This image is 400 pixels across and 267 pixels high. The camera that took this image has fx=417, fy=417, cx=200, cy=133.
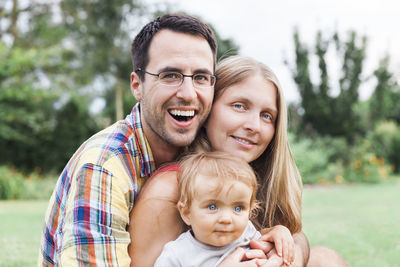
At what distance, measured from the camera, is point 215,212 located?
2.18m

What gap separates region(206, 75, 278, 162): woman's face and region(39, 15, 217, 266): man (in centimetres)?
16

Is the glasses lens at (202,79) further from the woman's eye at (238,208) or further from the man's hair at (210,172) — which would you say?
the woman's eye at (238,208)

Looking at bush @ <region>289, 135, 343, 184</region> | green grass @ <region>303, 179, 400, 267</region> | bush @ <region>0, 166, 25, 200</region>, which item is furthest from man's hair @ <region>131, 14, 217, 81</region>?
bush @ <region>289, 135, 343, 184</region>

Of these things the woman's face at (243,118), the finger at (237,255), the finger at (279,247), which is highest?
the woman's face at (243,118)

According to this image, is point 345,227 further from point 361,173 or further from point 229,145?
point 361,173

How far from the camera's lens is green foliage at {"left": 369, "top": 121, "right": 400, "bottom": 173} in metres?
17.1

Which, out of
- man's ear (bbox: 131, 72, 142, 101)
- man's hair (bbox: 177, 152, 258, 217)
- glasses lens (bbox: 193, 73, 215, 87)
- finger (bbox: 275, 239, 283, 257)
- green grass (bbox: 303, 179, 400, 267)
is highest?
glasses lens (bbox: 193, 73, 215, 87)

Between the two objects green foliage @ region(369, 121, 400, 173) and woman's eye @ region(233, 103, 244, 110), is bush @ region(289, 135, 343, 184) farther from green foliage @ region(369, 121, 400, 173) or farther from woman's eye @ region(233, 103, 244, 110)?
woman's eye @ region(233, 103, 244, 110)

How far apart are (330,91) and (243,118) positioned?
580 inches

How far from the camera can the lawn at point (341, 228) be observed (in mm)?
4793

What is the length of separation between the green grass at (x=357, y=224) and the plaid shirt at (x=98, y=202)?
3.29 metres

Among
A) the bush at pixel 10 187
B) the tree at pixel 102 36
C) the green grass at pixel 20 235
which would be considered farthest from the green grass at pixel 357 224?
the tree at pixel 102 36

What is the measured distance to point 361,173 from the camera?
14.3 m

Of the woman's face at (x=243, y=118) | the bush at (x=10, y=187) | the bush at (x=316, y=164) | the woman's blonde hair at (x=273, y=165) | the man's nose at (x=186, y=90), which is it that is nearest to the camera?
the man's nose at (x=186, y=90)
